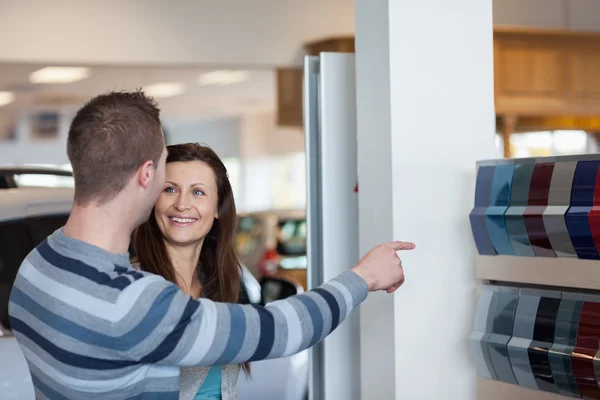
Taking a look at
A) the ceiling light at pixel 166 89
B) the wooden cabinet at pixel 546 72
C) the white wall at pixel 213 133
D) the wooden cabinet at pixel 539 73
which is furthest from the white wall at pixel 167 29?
the white wall at pixel 213 133

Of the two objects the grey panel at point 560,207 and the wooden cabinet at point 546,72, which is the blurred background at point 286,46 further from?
the grey panel at point 560,207

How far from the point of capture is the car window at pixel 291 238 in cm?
908

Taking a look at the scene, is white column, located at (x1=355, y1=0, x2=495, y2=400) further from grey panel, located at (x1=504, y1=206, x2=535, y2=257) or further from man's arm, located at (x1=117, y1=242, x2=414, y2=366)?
man's arm, located at (x1=117, y1=242, x2=414, y2=366)

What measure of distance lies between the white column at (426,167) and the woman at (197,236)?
429 millimetres

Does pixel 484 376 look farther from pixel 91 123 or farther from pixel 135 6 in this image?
pixel 135 6

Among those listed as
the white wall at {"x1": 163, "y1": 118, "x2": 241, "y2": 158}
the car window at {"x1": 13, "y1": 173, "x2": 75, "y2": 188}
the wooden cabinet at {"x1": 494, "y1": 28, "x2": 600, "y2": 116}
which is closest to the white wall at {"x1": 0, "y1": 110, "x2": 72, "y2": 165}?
the white wall at {"x1": 163, "y1": 118, "x2": 241, "y2": 158}

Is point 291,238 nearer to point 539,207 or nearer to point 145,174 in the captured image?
point 539,207

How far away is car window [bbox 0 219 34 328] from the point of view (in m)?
3.07

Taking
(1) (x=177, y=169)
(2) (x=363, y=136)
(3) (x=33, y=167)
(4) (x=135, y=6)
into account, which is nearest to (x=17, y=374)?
(3) (x=33, y=167)

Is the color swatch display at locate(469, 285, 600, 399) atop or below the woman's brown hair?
below

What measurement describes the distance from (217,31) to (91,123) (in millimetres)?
5621

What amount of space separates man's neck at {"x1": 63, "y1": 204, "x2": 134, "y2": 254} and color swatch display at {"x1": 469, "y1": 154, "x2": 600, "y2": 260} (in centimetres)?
98

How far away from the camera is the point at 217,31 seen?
22.9 ft

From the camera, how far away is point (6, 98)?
11336mm
